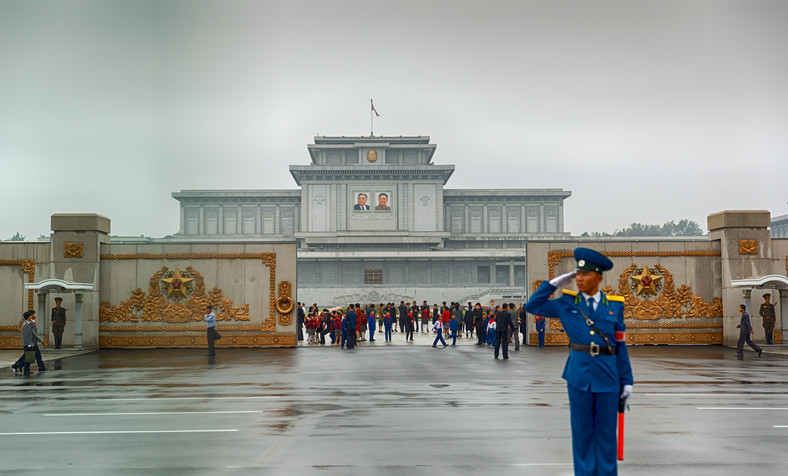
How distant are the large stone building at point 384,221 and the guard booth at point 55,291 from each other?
1499 inches

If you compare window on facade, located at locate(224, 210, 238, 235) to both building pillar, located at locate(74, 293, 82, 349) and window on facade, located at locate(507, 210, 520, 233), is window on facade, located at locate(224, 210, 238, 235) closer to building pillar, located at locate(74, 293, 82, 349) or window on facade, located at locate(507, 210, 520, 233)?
window on facade, located at locate(507, 210, 520, 233)

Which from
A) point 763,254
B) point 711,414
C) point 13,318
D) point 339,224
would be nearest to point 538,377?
point 711,414

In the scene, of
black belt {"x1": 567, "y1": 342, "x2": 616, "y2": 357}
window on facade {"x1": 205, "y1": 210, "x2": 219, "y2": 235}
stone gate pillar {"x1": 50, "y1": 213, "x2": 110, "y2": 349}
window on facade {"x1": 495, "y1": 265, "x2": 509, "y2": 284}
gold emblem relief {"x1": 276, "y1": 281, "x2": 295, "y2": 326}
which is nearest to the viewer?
black belt {"x1": 567, "y1": 342, "x2": 616, "y2": 357}

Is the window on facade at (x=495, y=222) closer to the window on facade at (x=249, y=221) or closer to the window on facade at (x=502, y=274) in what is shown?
the window on facade at (x=502, y=274)

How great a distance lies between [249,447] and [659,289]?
61.7 ft

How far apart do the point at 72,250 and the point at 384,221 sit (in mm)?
55447

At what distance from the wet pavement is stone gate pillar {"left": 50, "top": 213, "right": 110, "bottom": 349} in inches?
250

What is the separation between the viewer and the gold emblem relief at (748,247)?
22812 mm

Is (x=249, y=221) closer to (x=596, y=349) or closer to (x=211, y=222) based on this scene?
(x=211, y=222)

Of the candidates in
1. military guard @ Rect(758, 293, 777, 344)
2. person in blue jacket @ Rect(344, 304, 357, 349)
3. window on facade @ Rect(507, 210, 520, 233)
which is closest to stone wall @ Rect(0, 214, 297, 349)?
person in blue jacket @ Rect(344, 304, 357, 349)

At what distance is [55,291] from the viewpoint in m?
22.1

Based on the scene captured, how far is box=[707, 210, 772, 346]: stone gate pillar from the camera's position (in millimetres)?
22734

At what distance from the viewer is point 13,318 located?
2262 cm

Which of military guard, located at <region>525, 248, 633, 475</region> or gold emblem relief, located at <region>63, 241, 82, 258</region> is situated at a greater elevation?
gold emblem relief, located at <region>63, 241, 82, 258</region>
